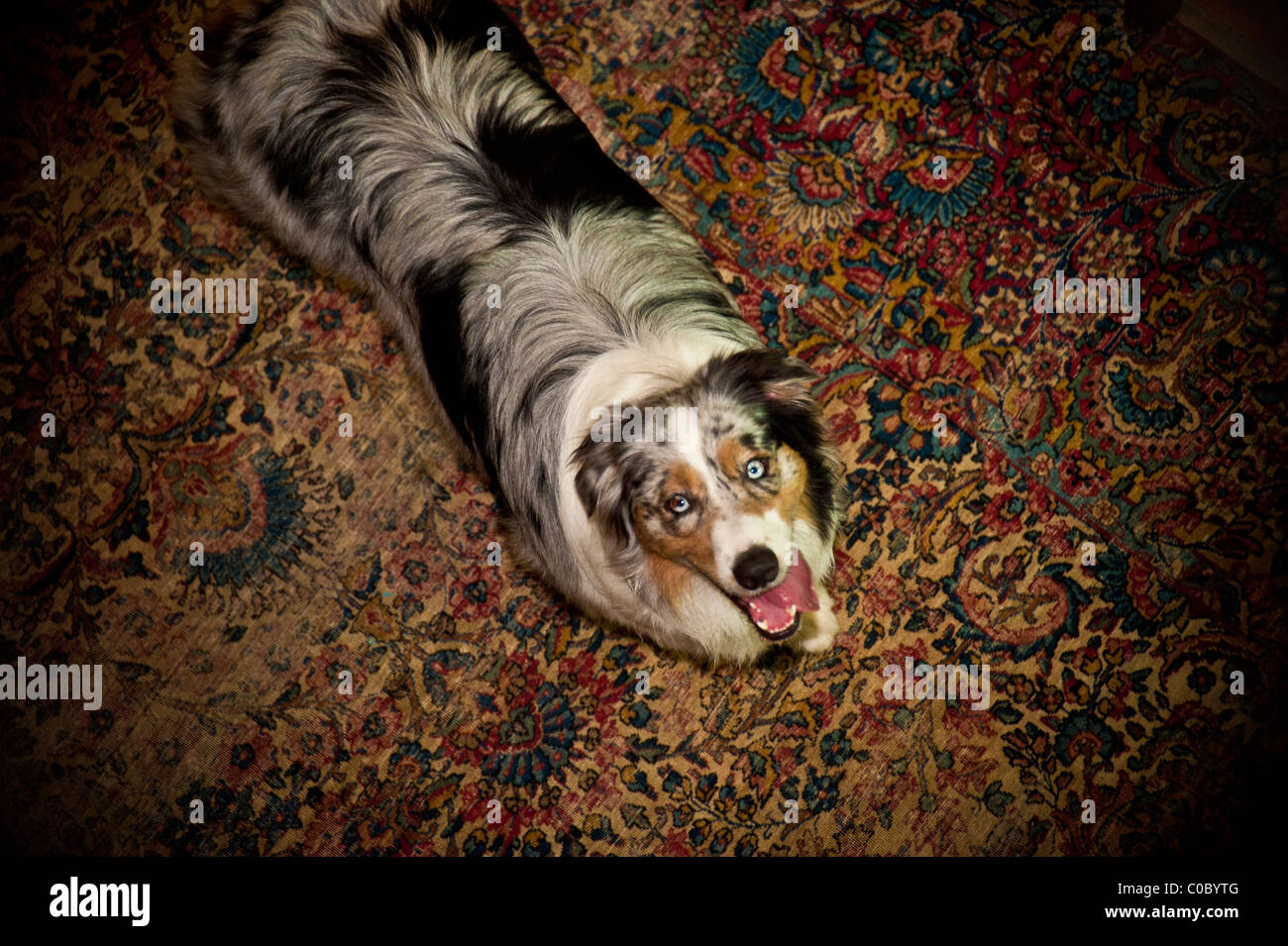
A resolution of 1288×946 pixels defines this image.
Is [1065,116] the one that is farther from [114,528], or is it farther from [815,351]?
[114,528]

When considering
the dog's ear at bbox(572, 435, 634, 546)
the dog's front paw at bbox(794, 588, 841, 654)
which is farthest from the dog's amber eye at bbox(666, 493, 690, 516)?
the dog's front paw at bbox(794, 588, 841, 654)

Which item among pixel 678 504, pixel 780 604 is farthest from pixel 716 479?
pixel 780 604

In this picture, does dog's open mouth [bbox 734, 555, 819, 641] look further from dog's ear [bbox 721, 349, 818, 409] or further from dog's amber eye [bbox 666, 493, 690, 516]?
dog's ear [bbox 721, 349, 818, 409]

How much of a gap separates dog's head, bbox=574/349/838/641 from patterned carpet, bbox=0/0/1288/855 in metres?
0.84

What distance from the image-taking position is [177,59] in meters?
3.53

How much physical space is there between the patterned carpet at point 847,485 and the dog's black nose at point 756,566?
97 centimetres

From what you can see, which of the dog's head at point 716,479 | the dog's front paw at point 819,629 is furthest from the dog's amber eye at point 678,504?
the dog's front paw at point 819,629

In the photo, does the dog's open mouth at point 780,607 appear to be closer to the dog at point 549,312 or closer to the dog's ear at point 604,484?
the dog at point 549,312

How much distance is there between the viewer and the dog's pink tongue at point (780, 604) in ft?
7.60

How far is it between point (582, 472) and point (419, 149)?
114 centimetres

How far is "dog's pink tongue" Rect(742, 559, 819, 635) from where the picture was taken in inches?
91.2

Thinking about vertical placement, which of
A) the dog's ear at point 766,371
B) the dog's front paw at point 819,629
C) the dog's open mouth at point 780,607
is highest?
the dog's ear at point 766,371

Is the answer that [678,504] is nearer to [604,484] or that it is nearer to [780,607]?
[604,484]
